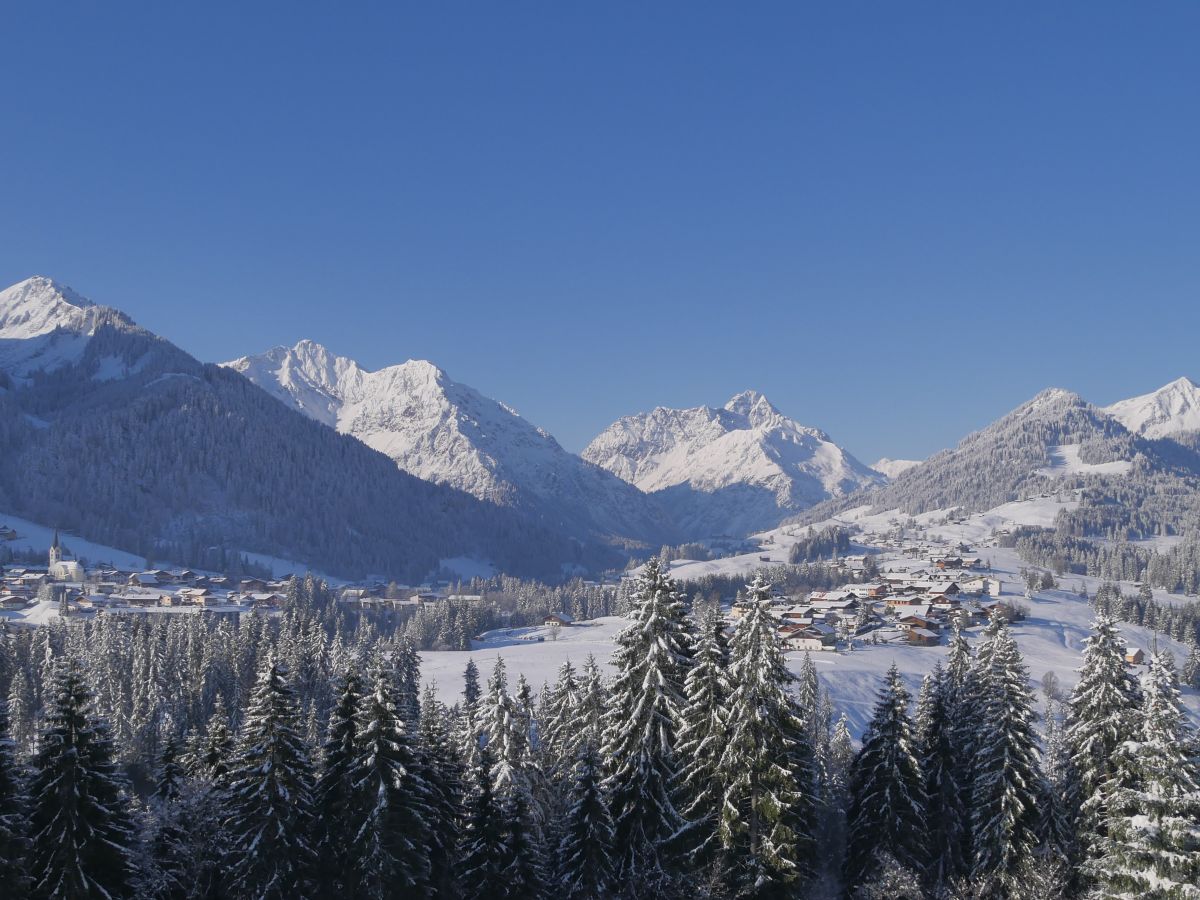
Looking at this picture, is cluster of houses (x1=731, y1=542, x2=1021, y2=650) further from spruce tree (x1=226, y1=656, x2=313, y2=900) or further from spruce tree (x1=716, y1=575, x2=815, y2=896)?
spruce tree (x1=226, y1=656, x2=313, y2=900)

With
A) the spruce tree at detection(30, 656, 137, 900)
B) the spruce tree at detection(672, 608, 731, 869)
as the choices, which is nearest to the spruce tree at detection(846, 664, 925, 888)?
the spruce tree at detection(672, 608, 731, 869)

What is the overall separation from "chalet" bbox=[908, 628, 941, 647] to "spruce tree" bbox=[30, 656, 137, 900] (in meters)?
151

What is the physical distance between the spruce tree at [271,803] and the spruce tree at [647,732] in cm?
1259

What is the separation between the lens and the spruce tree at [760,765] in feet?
107

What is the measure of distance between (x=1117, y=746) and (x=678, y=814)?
1936cm

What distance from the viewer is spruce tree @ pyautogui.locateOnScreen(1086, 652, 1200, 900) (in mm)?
26109

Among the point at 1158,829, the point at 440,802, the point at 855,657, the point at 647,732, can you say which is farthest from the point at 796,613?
the point at 1158,829

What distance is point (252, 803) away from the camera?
109 ft

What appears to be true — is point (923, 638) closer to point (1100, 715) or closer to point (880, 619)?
point (880, 619)

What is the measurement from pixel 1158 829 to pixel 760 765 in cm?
1296

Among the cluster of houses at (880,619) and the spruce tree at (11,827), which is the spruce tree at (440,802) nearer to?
the spruce tree at (11,827)

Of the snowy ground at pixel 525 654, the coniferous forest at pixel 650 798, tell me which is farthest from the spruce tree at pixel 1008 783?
the snowy ground at pixel 525 654

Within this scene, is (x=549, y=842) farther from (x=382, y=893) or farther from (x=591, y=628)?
(x=591, y=628)

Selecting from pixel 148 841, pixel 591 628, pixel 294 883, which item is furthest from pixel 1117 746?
pixel 591 628
